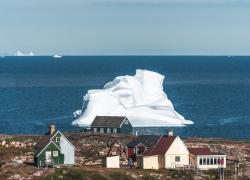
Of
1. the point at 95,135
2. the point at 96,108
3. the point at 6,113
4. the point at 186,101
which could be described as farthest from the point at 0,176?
the point at 186,101

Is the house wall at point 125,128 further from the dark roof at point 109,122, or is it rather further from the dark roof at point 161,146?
the dark roof at point 161,146

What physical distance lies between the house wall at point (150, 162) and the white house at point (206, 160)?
3222 millimetres

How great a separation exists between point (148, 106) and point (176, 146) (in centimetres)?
5276

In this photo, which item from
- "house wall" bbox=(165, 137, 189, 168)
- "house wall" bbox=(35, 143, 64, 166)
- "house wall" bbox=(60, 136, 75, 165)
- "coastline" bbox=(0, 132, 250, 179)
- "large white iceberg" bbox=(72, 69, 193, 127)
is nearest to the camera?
"coastline" bbox=(0, 132, 250, 179)

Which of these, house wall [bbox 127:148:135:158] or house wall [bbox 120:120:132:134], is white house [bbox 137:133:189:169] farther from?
house wall [bbox 120:120:132:134]

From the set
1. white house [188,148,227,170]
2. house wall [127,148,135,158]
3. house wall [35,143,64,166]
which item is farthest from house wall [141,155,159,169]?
house wall [35,143,64,166]

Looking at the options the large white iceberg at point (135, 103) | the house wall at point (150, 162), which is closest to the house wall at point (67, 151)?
the house wall at point (150, 162)

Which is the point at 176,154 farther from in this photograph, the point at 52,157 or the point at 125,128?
the point at 125,128

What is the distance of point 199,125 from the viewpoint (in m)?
143

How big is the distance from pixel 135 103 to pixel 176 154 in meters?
55.9

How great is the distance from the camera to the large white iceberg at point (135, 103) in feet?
421

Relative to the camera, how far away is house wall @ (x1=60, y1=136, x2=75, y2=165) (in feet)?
265

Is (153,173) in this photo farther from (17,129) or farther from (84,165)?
(17,129)

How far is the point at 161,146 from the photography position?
8331cm
